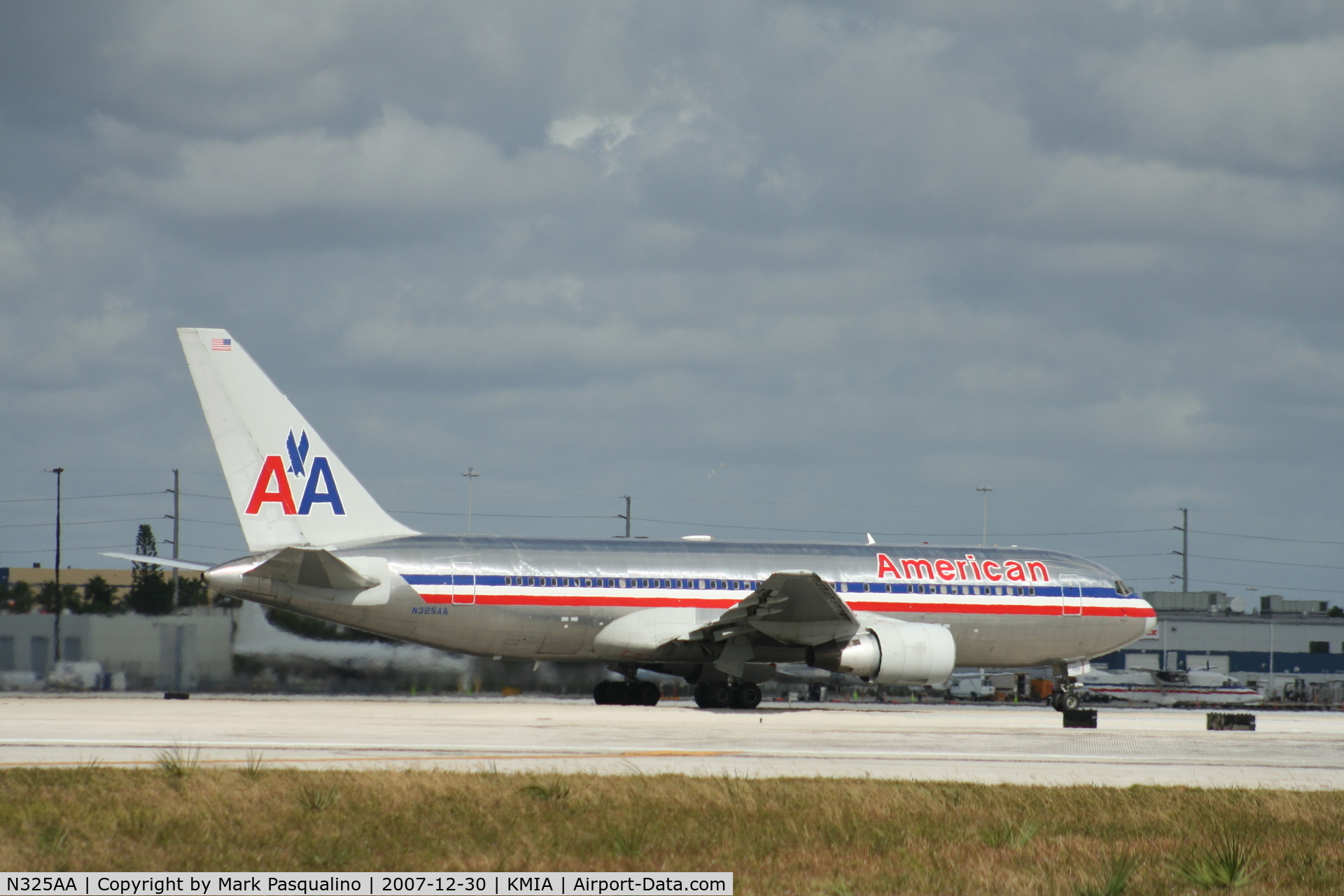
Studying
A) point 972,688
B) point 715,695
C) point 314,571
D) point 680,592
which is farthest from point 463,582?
point 972,688

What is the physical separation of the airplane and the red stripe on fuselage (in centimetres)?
5

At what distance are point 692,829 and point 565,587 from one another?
21067 mm

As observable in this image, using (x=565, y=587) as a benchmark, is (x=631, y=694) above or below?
below

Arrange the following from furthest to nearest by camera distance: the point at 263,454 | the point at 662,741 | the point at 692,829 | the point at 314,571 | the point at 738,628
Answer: the point at 738,628, the point at 263,454, the point at 314,571, the point at 662,741, the point at 692,829

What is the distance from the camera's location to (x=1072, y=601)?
125ft

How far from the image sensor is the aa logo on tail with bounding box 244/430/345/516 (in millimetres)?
32281

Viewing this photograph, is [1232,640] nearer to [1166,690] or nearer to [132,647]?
[1166,690]

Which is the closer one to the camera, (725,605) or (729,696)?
(729,696)

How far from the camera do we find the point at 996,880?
10.5m

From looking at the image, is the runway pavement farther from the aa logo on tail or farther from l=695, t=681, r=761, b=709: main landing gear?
the aa logo on tail

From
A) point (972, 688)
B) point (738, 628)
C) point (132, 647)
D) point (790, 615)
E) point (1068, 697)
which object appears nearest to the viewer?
point (790, 615)

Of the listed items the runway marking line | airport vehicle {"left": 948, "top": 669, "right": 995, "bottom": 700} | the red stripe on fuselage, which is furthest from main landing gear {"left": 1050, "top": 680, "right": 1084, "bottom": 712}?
airport vehicle {"left": 948, "top": 669, "right": 995, "bottom": 700}

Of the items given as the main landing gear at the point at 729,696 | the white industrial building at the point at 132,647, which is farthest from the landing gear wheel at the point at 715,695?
the white industrial building at the point at 132,647

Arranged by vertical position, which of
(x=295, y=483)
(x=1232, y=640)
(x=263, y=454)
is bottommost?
(x=1232, y=640)
